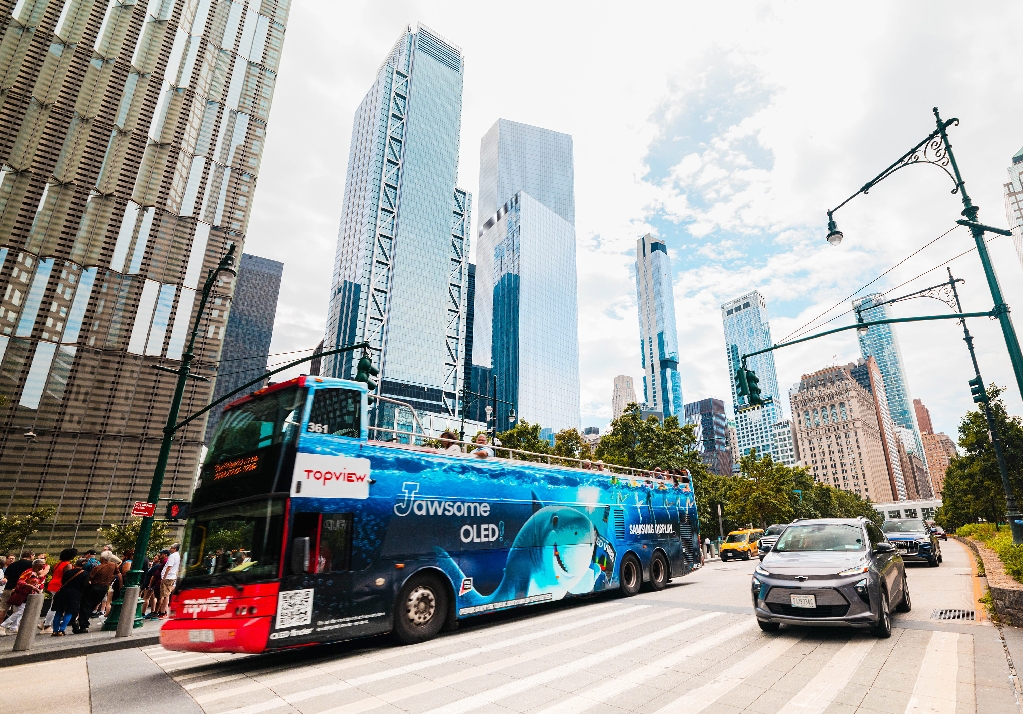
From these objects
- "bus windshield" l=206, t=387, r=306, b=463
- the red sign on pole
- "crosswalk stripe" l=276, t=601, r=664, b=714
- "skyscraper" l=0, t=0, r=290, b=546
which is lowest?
"crosswalk stripe" l=276, t=601, r=664, b=714

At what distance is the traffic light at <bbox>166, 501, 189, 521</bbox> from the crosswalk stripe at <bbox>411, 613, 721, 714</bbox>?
626 cm

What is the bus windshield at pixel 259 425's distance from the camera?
7777mm

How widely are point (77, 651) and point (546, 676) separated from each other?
10.4 m

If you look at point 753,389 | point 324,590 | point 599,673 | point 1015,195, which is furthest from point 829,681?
point 1015,195

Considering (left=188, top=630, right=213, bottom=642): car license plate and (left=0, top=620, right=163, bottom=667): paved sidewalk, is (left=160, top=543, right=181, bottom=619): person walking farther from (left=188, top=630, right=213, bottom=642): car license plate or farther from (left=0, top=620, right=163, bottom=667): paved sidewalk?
(left=188, top=630, right=213, bottom=642): car license plate

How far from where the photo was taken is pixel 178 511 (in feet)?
29.7

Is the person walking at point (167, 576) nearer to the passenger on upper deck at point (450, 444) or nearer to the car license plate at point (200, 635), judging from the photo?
the car license plate at point (200, 635)

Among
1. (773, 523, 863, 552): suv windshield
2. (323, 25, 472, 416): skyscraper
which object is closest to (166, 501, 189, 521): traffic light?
(773, 523, 863, 552): suv windshield

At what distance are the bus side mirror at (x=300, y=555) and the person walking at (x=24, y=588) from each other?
26.5ft

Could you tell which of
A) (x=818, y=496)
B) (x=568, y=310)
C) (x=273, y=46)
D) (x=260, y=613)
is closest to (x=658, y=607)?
(x=260, y=613)

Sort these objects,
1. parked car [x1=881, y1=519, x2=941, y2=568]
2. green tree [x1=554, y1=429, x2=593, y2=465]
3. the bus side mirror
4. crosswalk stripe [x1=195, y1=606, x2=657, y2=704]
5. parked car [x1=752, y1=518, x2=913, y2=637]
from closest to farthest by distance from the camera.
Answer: crosswalk stripe [x1=195, y1=606, x2=657, y2=704] < parked car [x1=752, y1=518, x2=913, y2=637] < the bus side mirror < parked car [x1=881, y1=519, x2=941, y2=568] < green tree [x1=554, y1=429, x2=593, y2=465]

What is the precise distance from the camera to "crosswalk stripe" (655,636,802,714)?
4688 millimetres

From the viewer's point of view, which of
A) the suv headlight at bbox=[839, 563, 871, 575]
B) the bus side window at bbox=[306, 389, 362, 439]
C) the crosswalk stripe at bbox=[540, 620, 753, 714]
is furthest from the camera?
the bus side window at bbox=[306, 389, 362, 439]

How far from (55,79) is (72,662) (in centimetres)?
4703
